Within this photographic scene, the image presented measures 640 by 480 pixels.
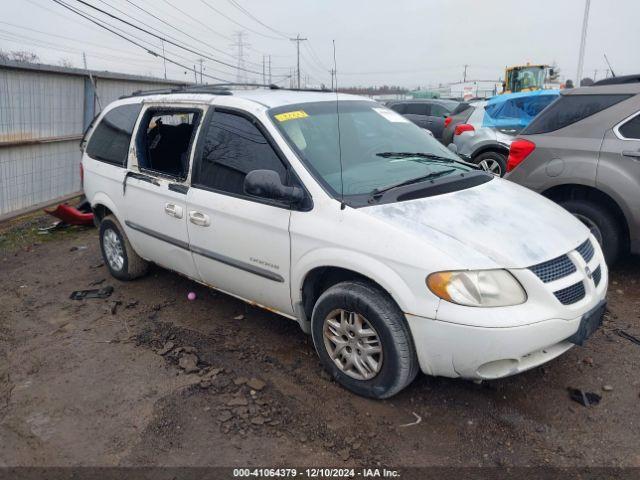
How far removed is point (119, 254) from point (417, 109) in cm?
1132

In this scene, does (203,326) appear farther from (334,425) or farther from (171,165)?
(334,425)

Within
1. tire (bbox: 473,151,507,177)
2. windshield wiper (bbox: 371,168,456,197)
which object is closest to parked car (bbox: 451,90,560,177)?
tire (bbox: 473,151,507,177)

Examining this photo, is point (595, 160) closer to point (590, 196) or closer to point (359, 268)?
point (590, 196)

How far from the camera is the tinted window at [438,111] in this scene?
14.2 m

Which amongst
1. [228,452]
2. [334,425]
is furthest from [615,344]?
[228,452]

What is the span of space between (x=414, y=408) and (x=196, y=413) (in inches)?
50.6

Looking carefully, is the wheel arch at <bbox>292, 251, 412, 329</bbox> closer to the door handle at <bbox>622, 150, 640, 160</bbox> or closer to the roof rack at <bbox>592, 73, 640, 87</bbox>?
the door handle at <bbox>622, 150, 640, 160</bbox>

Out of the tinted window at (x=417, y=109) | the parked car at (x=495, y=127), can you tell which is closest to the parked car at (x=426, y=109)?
the tinted window at (x=417, y=109)

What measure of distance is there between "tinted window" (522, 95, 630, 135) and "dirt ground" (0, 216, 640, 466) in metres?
1.71

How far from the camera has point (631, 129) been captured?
4508mm

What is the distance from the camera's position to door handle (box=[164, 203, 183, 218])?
3.96m

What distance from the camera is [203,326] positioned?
417 centimetres

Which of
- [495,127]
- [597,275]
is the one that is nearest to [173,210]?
[597,275]

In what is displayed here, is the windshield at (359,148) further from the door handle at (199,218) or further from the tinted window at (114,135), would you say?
the tinted window at (114,135)
